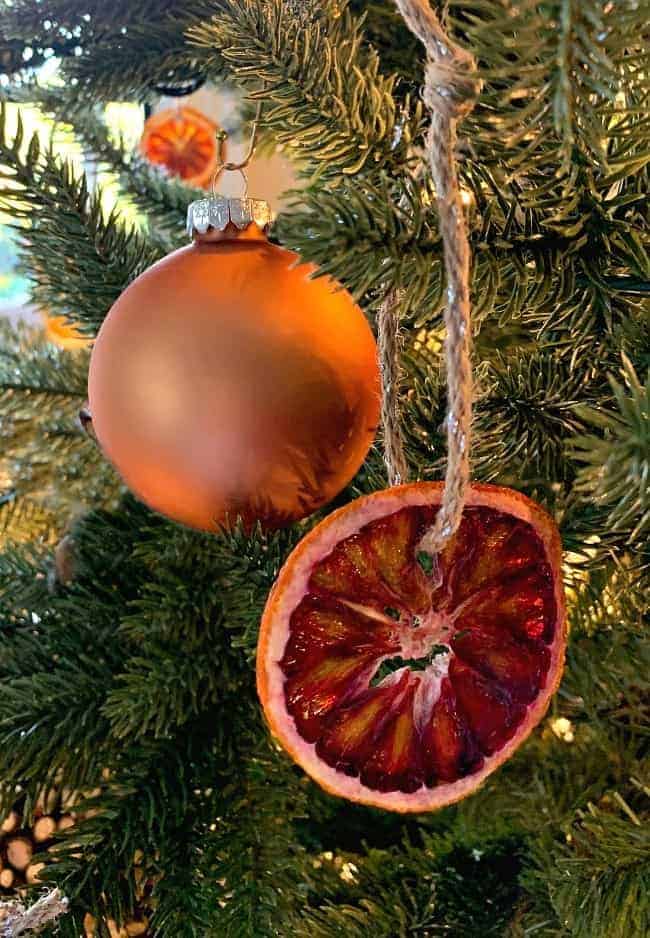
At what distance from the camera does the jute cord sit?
0.40 m

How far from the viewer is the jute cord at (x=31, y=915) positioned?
0.40 metres

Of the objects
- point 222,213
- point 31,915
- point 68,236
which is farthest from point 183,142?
point 31,915

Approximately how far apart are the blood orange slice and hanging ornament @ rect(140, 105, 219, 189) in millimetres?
1054

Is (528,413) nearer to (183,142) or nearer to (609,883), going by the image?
(609,883)

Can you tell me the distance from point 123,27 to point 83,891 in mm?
559

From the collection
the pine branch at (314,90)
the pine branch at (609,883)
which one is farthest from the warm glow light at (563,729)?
the pine branch at (314,90)

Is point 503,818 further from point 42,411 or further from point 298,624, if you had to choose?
point 42,411

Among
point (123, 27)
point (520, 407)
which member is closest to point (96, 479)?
point (123, 27)

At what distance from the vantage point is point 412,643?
33 cm

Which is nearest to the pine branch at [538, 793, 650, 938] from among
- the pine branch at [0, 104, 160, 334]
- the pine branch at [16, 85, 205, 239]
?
the pine branch at [0, 104, 160, 334]

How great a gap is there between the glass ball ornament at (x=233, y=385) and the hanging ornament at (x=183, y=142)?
942 mm

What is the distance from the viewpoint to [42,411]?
729 millimetres

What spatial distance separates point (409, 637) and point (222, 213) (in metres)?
0.21

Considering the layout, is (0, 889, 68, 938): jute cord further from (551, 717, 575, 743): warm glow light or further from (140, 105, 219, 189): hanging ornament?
(140, 105, 219, 189): hanging ornament
